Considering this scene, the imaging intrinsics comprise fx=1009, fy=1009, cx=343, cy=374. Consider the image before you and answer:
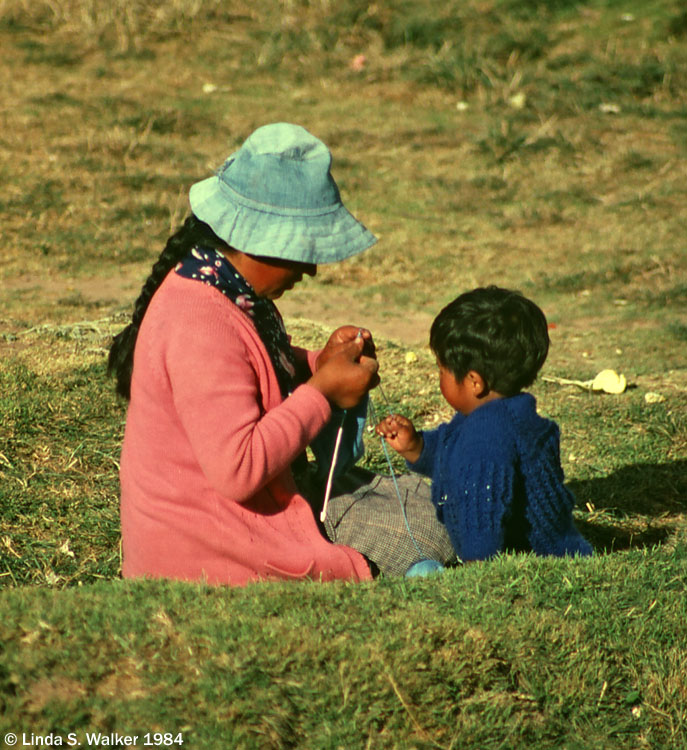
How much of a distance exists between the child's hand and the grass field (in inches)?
19.4

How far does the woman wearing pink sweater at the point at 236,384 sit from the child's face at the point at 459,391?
0.42 meters

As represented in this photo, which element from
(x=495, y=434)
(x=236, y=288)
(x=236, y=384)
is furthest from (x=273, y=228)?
(x=495, y=434)

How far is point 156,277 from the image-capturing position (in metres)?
2.79

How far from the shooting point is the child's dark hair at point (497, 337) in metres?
2.93

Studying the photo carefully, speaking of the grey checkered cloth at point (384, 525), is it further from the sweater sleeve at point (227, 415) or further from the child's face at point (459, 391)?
the sweater sleeve at point (227, 415)

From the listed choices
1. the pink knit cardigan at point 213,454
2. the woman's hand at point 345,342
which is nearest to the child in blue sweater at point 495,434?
the woman's hand at point 345,342

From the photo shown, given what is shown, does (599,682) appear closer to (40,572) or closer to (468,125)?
(40,572)

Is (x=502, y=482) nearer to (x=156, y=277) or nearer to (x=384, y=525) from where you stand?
(x=384, y=525)

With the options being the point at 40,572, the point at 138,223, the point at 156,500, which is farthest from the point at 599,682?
the point at 138,223

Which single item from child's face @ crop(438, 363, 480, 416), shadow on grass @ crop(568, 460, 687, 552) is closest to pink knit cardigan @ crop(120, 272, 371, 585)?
child's face @ crop(438, 363, 480, 416)

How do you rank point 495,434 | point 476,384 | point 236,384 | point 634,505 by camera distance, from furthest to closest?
point 634,505, point 476,384, point 495,434, point 236,384

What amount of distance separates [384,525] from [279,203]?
1.04 m

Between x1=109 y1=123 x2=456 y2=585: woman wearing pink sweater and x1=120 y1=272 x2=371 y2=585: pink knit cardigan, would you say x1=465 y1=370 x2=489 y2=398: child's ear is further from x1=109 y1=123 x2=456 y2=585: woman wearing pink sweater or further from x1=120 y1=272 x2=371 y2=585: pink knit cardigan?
x1=120 y1=272 x2=371 y2=585: pink knit cardigan

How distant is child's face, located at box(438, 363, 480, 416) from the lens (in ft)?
10.00
